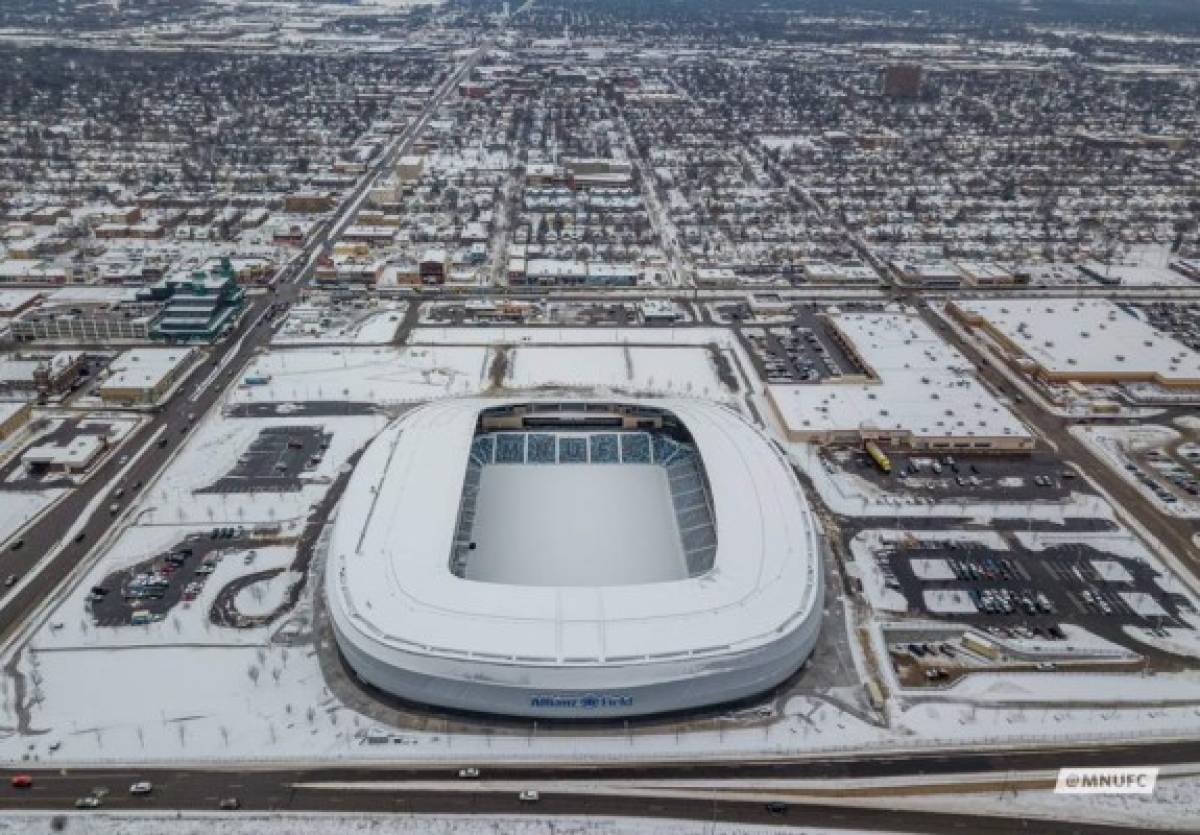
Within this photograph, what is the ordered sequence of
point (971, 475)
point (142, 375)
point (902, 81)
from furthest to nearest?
point (902, 81)
point (142, 375)
point (971, 475)

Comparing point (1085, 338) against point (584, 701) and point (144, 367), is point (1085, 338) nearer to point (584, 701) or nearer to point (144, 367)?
point (584, 701)

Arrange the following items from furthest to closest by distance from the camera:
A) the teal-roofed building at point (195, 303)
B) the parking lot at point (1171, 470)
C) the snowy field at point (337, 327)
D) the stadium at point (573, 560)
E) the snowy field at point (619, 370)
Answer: the snowy field at point (337, 327) → the teal-roofed building at point (195, 303) → the snowy field at point (619, 370) → the parking lot at point (1171, 470) → the stadium at point (573, 560)

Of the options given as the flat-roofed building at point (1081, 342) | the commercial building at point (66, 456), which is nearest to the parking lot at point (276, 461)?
the commercial building at point (66, 456)

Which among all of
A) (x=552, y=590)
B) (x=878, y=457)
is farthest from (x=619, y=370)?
(x=552, y=590)

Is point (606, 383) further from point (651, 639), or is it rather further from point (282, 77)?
point (282, 77)

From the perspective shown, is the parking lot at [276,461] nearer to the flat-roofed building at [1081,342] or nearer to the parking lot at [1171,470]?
the parking lot at [1171,470]

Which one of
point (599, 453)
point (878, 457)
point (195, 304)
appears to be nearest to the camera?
point (878, 457)

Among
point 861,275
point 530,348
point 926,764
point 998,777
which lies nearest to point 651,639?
point 926,764
